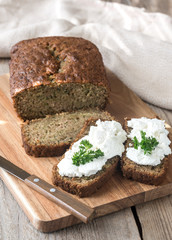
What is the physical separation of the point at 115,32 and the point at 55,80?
1953 millimetres

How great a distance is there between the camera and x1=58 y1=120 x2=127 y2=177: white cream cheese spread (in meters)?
3.85

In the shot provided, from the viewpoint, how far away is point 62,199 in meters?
3.67

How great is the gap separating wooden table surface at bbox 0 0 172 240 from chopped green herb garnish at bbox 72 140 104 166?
1.85 ft

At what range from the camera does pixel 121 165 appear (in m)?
4.11

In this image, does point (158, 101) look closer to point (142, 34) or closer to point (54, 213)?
point (142, 34)

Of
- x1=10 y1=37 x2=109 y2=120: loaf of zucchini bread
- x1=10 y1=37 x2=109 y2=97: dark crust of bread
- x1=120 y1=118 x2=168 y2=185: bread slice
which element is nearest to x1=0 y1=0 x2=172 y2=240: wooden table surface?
x1=120 y1=118 x2=168 y2=185: bread slice

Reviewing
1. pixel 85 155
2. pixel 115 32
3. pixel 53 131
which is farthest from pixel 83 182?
pixel 115 32

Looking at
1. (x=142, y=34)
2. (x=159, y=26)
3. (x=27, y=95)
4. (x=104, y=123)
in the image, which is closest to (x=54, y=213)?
(x=104, y=123)

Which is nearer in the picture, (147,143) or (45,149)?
(147,143)

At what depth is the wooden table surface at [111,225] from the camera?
3676 mm

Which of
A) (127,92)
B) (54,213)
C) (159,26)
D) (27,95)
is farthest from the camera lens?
(159,26)

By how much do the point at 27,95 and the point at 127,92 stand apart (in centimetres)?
153

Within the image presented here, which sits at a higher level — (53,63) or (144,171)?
(53,63)

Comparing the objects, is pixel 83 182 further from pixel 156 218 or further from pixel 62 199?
pixel 156 218
